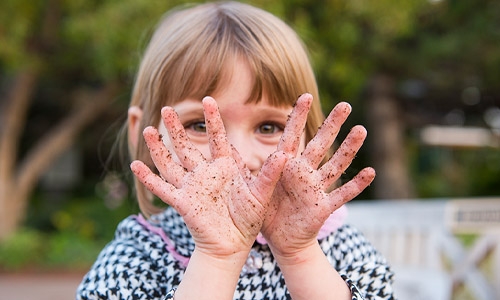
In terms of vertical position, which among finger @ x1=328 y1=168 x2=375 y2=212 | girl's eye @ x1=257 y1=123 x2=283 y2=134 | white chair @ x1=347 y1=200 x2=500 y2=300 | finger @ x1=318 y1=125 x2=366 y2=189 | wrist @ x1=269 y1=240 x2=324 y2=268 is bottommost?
white chair @ x1=347 y1=200 x2=500 y2=300

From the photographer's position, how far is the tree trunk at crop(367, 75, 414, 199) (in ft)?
40.9

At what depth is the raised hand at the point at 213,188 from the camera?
118 cm

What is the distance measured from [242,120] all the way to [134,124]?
1.37 ft

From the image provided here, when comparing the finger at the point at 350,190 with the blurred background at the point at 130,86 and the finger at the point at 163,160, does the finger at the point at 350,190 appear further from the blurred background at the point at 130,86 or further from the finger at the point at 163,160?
the blurred background at the point at 130,86

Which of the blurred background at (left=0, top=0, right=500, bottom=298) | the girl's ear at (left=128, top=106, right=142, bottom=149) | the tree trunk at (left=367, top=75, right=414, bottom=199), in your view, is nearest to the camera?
the girl's ear at (left=128, top=106, right=142, bottom=149)

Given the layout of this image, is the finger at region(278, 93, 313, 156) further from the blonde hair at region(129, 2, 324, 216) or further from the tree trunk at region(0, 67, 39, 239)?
the tree trunk at region(0, 67, 39, 239)

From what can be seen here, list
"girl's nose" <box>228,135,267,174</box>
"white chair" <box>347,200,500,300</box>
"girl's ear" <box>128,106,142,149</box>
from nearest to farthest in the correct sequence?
1. "girl's nose" <box>228,135,267,174</box>
2. "girl's ear" <box>128,106,142,149</box>
3. "white chair" <box>347,200,500,300</box>

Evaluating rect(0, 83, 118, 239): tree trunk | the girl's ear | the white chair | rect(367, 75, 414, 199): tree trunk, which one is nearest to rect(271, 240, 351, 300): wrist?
the girl's ear

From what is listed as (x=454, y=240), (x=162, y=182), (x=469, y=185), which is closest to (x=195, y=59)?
(x=162, y=182)

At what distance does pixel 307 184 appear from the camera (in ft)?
3.92

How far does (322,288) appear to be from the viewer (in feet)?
4.16

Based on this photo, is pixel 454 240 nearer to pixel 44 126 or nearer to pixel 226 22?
pixel 226 22

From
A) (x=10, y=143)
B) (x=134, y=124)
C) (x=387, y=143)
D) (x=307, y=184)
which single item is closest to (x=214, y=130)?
(x=307, y=184)

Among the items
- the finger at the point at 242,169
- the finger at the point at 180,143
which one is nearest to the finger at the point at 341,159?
the finger at the point at 242,169
